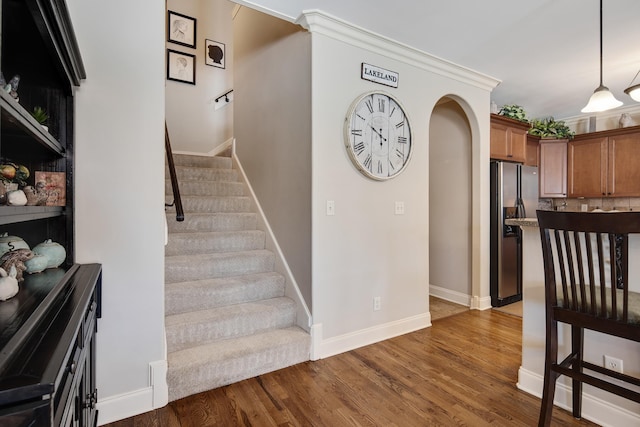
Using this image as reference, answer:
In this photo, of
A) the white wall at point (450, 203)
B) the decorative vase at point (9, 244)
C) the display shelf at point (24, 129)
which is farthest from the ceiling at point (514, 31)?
the decorative vase at point (9, 244)

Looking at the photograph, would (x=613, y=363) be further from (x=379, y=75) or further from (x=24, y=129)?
(x=24, y=129)

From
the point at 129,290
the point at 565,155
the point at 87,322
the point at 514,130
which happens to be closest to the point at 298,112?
the point at 129,290

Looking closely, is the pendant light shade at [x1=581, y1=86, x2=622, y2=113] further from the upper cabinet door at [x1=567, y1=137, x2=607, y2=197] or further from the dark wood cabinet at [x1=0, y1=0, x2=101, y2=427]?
the dark wood cabinet at [x1=0, y1=0, x2=101, y2=427]

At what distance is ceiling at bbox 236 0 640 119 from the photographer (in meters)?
2.34

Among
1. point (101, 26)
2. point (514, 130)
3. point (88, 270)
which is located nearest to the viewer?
point (88, 270)

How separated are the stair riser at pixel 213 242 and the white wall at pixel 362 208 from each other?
3.18ft

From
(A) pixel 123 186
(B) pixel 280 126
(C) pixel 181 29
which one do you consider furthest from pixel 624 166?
(C) pixel 181 29

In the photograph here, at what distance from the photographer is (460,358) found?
252cm

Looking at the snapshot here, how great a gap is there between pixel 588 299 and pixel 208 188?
11.1ft

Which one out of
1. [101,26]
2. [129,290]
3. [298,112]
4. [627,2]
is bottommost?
[129,290]

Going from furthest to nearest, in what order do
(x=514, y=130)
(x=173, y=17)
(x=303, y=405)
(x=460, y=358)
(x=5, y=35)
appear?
(x=173, y=17)
(x=514, y=130)
(x=460, y=358)
(x=303, y=405)
(x=5, y=35)

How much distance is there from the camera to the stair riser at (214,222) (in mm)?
3115

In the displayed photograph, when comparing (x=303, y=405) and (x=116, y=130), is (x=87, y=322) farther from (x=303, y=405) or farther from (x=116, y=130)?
(x=303, y=405)

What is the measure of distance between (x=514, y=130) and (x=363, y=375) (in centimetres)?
357
